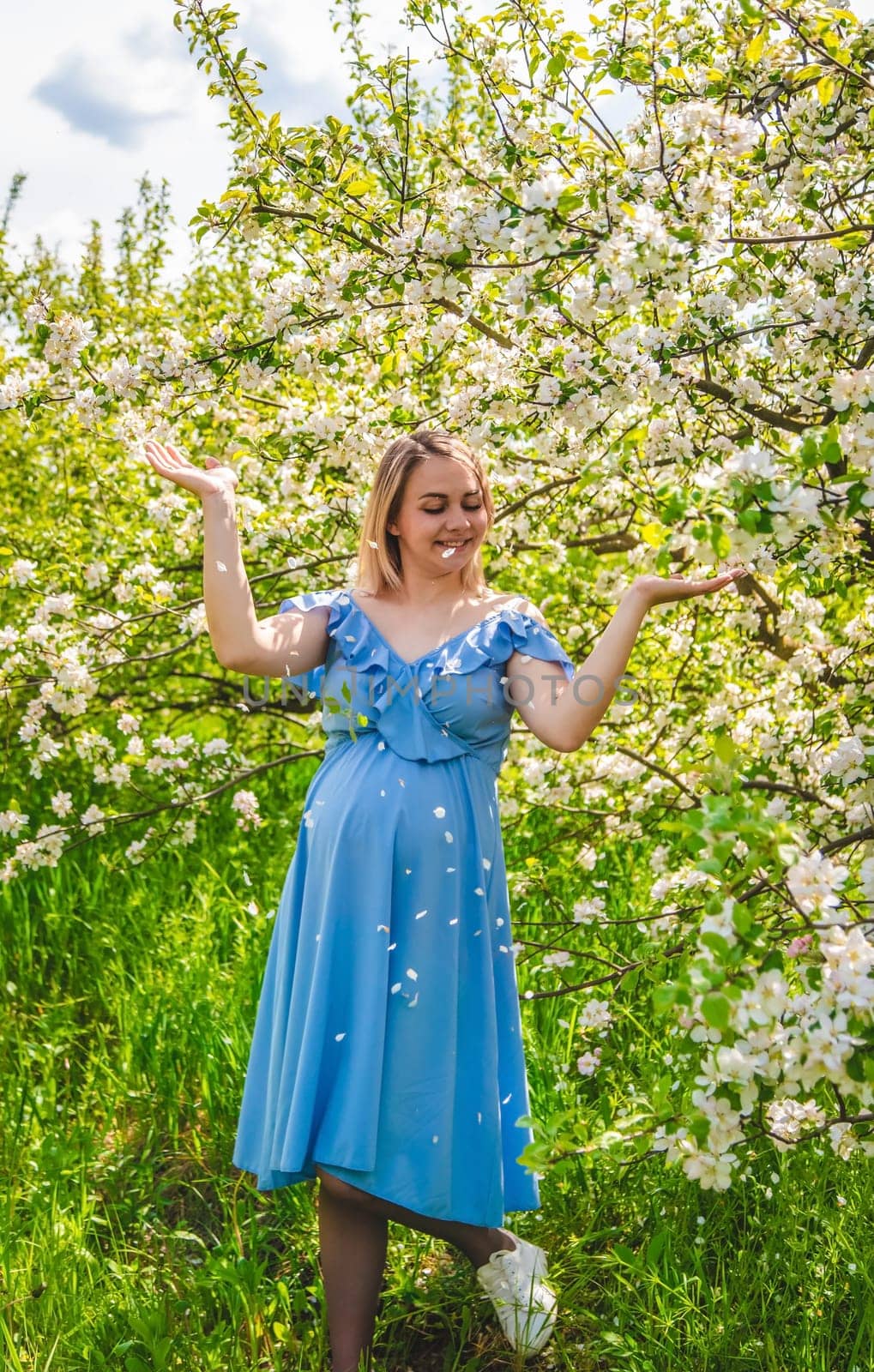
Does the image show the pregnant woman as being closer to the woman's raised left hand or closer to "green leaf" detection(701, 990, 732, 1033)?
the woman's raised left hand

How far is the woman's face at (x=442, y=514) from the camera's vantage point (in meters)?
2.42

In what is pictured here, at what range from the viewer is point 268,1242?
2762 millimetres

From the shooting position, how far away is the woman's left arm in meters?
2.04

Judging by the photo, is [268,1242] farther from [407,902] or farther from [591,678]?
[591,678]

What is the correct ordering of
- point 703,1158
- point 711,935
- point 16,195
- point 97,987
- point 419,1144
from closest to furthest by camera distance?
1. point 711,935
2. point 703,1158
3. point 419,1144
4. point 97,987
5. point 16,195

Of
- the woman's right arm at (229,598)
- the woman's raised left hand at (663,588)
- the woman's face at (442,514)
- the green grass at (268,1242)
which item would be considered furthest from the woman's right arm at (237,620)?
the green grass at (268,1242)

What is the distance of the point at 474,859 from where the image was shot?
7.57ft

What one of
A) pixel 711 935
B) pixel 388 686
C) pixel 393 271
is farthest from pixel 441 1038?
pixel 393 271

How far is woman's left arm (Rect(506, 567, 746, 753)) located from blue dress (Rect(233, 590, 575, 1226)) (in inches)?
1.4

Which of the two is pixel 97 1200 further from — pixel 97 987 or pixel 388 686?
pixel 388 686

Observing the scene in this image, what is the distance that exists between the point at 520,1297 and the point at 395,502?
1.52 m

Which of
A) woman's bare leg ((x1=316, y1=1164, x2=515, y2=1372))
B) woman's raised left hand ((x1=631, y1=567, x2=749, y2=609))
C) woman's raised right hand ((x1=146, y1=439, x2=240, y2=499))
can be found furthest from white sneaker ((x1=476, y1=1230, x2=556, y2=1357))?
woman's raised right hand ((x1=146, y1=439, x2=240, y2=499))

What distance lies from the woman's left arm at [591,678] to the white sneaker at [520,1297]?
967mm

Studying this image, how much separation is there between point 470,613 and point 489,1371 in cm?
143
